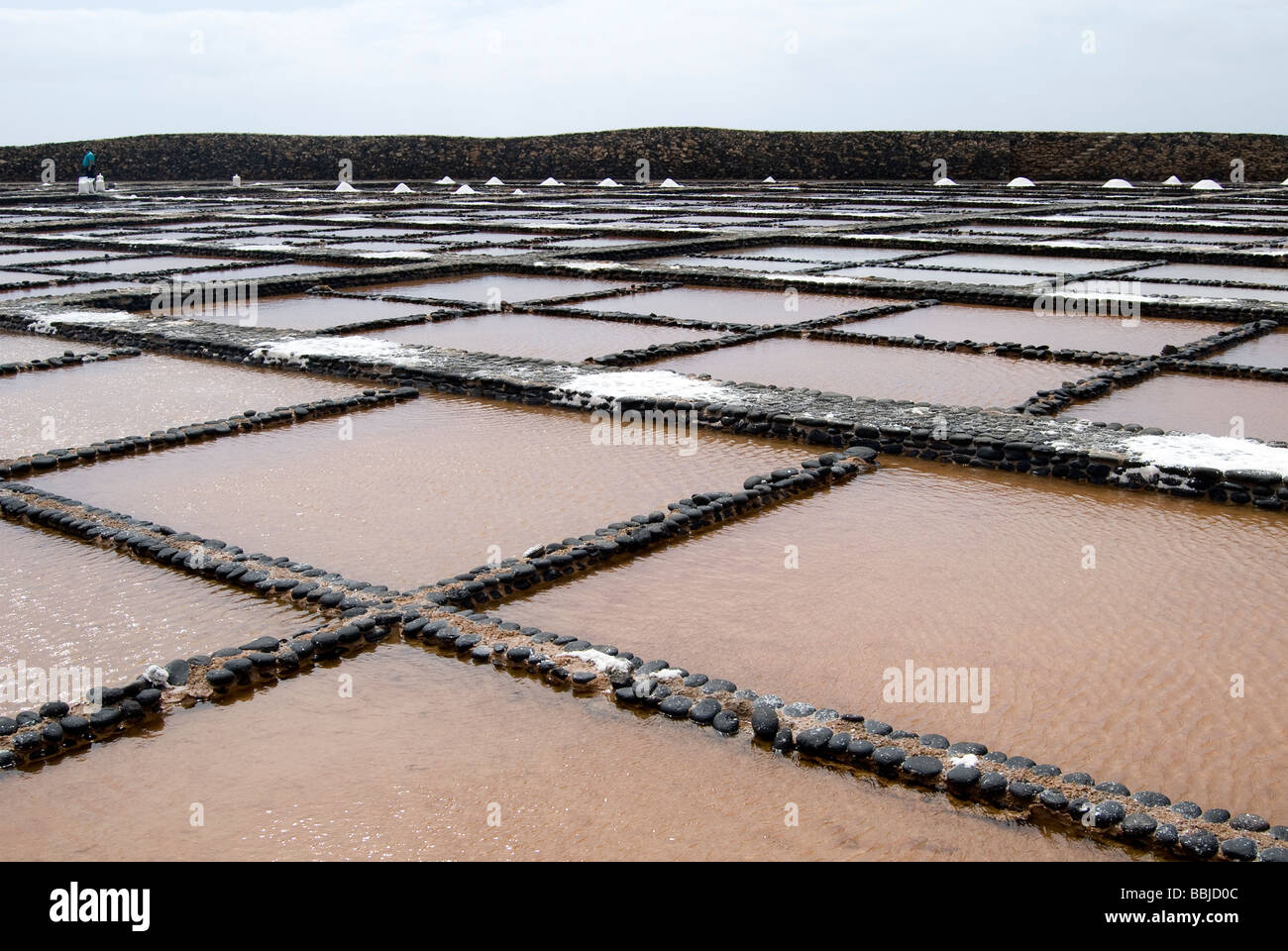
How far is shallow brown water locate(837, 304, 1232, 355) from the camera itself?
30.2 ft

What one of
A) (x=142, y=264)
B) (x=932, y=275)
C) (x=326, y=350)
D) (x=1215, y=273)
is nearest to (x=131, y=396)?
(x=326, y=350)

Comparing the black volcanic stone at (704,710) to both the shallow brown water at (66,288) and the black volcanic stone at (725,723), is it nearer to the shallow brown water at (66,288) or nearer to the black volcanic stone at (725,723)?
the black volcanic stone at (725,723)

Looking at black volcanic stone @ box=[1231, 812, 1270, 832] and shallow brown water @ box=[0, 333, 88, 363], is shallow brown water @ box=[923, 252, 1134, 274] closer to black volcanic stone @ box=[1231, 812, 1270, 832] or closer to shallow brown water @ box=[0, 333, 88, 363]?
shallow brown water @ box=[0, 333, 88, 363]

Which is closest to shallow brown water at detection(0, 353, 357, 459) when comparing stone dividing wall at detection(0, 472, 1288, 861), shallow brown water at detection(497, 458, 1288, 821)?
stone dividing wall at detection(0, 472, 1288, 861)

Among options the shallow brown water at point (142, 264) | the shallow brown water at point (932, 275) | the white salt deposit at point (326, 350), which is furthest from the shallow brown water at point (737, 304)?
the shallow brown water at point (142, 264)

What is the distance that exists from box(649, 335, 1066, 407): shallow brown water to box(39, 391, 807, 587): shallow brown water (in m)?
1.45

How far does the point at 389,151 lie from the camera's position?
38.1 metres

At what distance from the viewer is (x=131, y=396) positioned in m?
7.74

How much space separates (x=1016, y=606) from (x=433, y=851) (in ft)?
7.55

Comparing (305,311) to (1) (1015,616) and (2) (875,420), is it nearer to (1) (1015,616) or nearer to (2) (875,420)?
(2) (875,420)

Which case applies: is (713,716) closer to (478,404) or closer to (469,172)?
(478,404)

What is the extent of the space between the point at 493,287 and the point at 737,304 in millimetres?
2856

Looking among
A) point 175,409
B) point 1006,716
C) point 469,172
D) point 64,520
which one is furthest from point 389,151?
point 1006,716

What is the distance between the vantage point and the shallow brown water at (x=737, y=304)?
10727 millimetres
